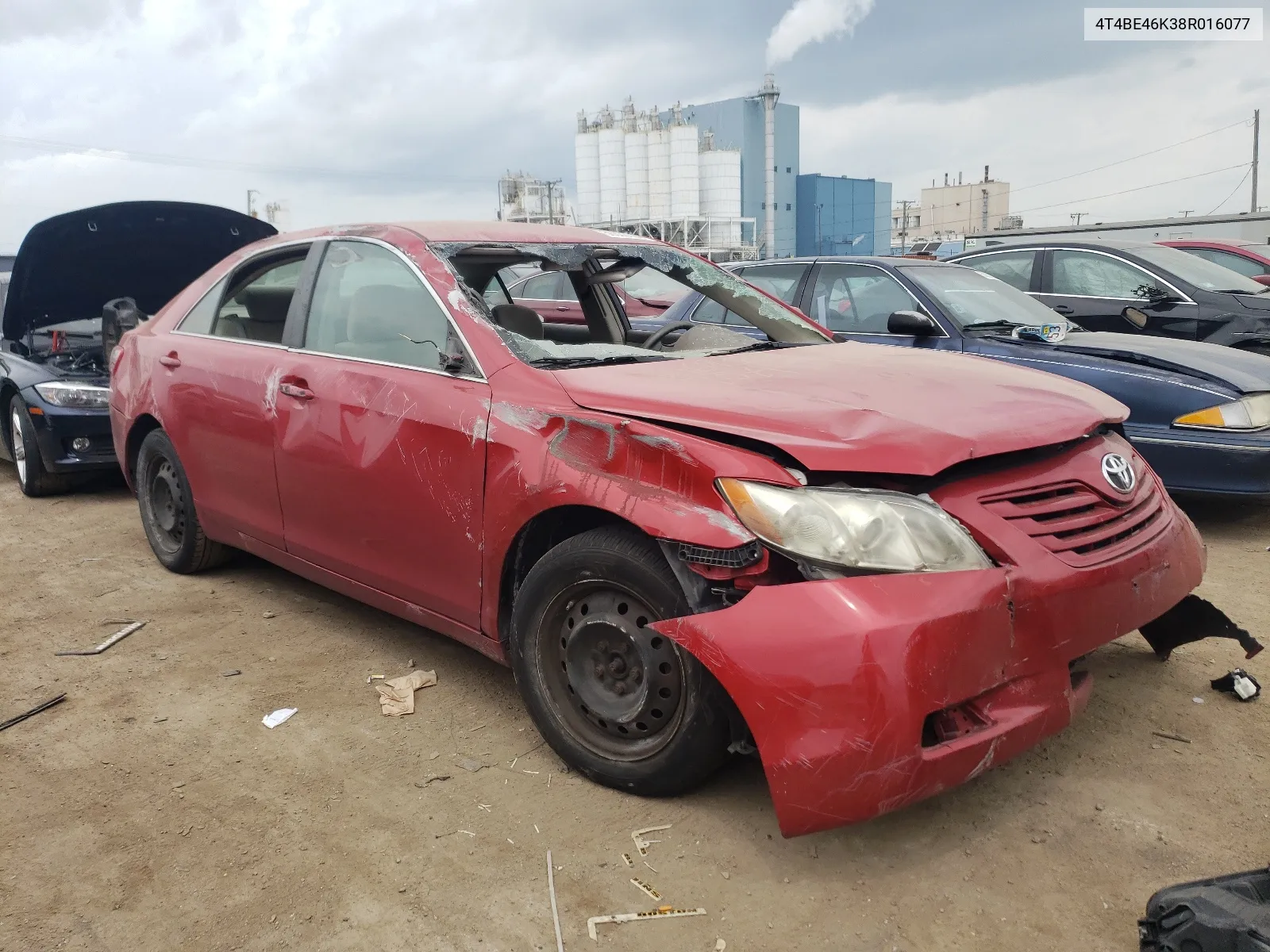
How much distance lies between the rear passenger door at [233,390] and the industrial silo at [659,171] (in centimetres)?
4798

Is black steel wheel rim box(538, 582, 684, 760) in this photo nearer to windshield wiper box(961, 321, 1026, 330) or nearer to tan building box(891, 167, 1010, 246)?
windshield wiper box(961, 321, 1026, 330)

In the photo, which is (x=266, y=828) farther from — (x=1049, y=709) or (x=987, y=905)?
(x=1049, y=709)

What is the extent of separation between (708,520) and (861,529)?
350 millimetres

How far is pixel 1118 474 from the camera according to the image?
102 inches

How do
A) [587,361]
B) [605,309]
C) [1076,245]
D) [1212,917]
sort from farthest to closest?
[1076,245] < [605,309] < [587,361] < [1212,917]

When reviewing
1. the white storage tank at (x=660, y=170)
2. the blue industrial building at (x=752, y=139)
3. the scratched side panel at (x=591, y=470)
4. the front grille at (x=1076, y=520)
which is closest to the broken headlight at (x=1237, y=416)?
the front grille at (x=1076, y=520)

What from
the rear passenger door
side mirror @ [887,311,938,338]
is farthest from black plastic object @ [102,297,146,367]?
side mirror @ [887,311,938,338]

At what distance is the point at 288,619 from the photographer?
4070mm

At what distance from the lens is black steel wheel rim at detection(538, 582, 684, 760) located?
2.43 metres

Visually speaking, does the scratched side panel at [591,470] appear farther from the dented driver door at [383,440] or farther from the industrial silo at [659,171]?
the industrial silo at [659,171]

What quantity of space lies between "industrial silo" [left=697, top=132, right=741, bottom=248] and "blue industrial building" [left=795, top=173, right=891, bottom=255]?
896cm

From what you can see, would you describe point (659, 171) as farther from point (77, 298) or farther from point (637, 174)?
point (77, 298)

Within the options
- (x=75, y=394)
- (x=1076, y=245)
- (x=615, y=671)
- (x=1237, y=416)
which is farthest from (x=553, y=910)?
(x=1076, y=245)

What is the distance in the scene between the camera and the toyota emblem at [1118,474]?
255cm
